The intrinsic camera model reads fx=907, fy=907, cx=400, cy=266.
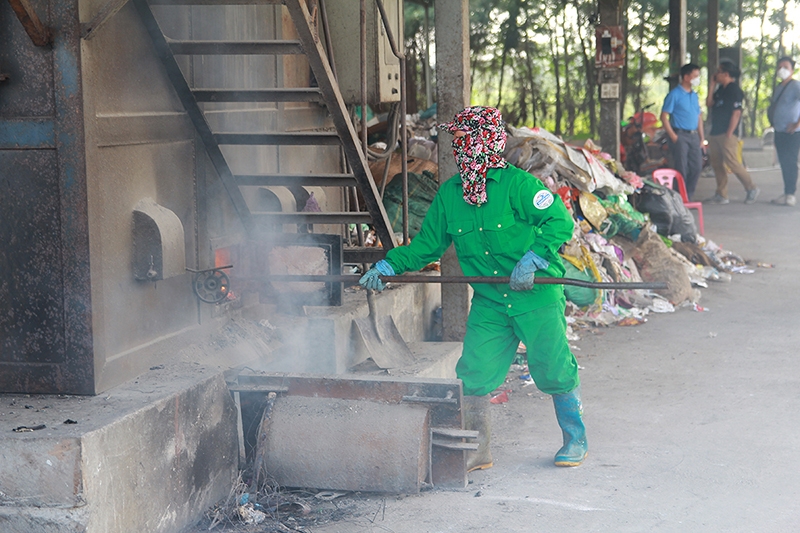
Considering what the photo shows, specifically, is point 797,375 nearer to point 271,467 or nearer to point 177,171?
point 271,467

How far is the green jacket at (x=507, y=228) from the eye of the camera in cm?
437

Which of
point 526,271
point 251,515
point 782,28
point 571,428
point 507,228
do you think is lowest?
point 251,515

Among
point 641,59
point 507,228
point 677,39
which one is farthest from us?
point 641,59

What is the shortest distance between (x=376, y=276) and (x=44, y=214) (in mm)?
1578

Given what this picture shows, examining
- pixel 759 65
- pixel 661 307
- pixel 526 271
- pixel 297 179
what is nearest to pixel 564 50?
pixel 759 65

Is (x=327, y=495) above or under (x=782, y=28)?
under

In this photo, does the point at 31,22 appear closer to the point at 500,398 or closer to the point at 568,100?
the point at 500,398

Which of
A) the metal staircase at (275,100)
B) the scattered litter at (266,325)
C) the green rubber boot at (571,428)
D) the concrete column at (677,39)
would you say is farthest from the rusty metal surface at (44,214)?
the concrete column at (677,39)

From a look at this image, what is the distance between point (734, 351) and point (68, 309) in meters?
5.04

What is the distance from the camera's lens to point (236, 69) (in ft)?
17.5

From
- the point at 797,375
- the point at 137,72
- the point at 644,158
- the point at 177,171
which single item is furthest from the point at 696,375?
the point at 644,158

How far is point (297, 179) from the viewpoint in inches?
204

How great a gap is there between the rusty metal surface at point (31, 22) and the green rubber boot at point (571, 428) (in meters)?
2.91

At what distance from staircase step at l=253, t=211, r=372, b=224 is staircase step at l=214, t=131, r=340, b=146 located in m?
0.54
